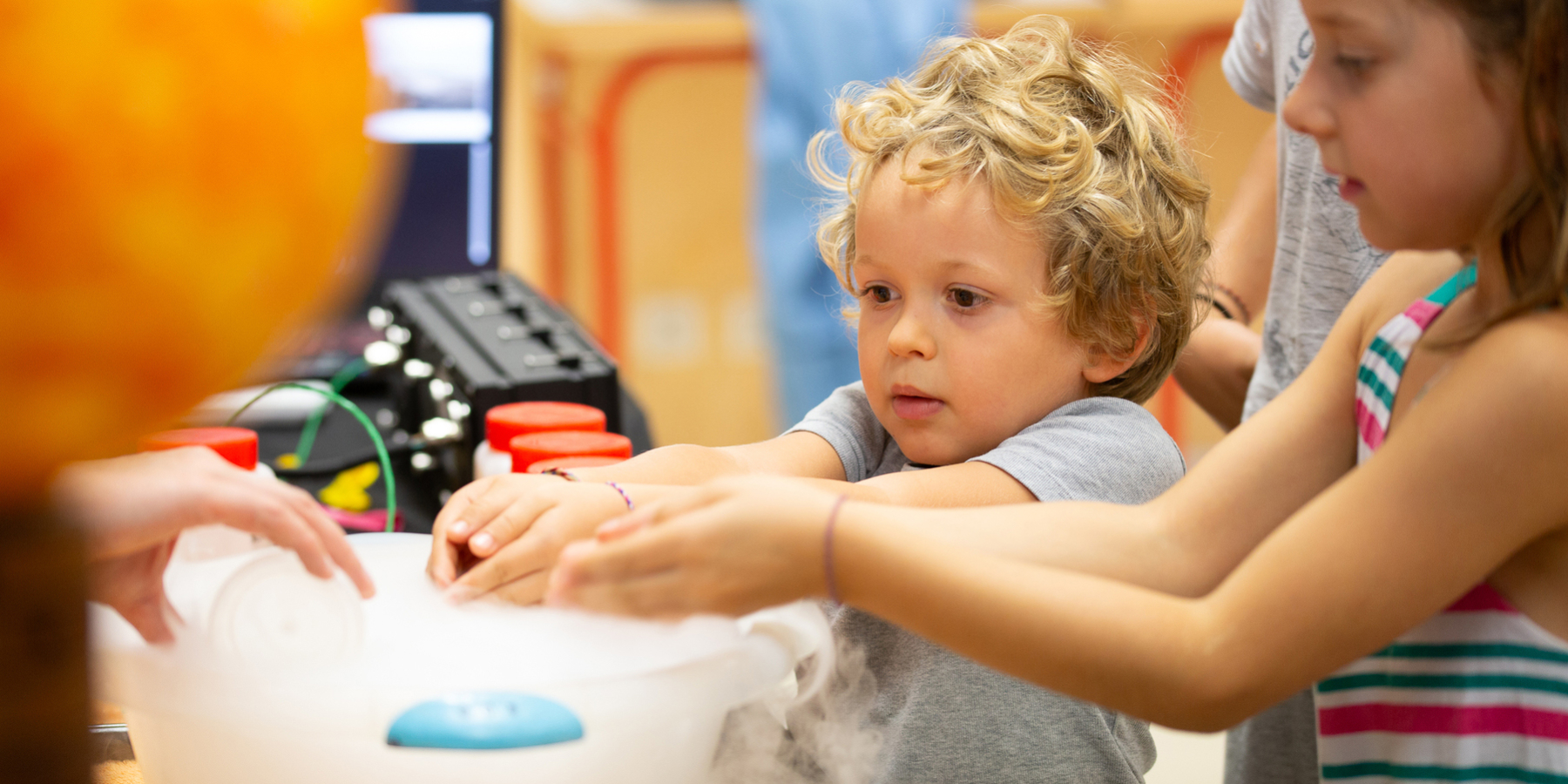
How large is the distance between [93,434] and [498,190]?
175 cm

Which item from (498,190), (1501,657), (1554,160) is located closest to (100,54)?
(1554,160)

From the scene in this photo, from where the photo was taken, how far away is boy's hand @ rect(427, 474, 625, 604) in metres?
0.68

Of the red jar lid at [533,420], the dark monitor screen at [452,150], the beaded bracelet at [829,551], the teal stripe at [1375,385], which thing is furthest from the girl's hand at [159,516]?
the dark monitor screen at [452,150]

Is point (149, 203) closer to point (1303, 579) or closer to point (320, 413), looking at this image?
point (1303, 579)

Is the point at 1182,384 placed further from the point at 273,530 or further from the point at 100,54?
the point at 100,54

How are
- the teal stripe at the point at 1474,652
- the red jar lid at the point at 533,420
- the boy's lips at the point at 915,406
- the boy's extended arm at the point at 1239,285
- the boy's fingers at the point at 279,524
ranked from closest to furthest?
the boy's fingers at the point at 279,524 < the teal stripe at the point at 1474,652 < the boy's lips at the point at 915,406 < the red jar lid at the point at 533,420 < the boy's extended arm at the point at 1239,285

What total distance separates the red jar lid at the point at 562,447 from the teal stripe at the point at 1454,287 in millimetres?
597

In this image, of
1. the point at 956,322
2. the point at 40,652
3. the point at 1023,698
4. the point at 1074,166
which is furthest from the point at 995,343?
the point at 40,652

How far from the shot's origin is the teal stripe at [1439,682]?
24.0 inches

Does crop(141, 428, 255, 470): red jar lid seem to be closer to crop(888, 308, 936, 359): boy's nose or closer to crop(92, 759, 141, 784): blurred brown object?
crop(92, 759, 141, 784): blurred brown object

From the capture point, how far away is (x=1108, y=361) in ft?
3.11

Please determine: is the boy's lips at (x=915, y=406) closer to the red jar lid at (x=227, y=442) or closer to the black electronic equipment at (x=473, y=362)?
the black electronic equipment at (x=473, y=362)

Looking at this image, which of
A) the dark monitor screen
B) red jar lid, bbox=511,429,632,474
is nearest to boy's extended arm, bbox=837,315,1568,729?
red jar lid, bbox=511,429,632,474

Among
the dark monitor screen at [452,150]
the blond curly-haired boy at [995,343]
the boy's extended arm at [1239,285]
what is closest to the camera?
the blond curly-haired boy at [995,343]
